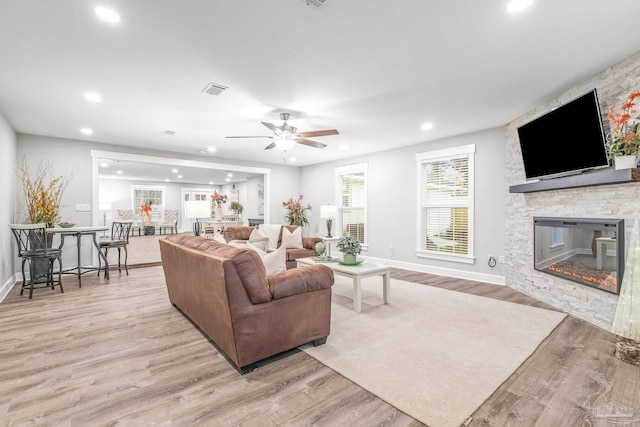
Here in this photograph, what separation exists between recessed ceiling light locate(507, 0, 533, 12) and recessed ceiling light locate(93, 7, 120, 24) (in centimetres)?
265

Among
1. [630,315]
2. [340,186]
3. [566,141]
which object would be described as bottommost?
[630,315]

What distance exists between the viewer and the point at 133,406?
5.95 ft

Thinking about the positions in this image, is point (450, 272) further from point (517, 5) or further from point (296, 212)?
point (517, 5)

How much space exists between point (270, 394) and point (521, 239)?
4134 mm

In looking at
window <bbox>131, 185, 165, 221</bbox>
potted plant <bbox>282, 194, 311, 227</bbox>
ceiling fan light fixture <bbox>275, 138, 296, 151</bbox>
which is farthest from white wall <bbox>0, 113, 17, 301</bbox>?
Result: window <bbox>131, 185, 165, 221</bbox>

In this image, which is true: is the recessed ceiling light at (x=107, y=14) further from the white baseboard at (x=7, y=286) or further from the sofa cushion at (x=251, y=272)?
the white baseboard at (x=7, y=286)

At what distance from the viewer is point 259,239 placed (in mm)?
5484

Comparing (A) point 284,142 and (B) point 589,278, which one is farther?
(A) point 284,142

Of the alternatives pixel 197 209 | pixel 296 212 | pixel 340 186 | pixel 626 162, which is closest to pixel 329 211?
pixel 340 186

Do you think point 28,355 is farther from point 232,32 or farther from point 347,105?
point 347,105

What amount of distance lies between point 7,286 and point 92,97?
319 cm

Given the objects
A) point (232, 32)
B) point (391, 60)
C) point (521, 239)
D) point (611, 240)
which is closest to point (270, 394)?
point (232, 32)

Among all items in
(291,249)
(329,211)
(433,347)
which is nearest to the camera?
(433,347)

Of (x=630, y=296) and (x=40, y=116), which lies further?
(x=40, y=116)
